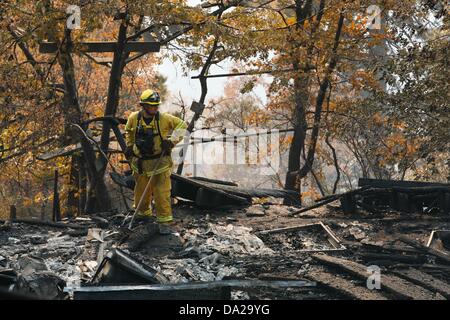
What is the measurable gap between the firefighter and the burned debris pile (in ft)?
2.00

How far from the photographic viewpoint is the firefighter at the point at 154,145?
10.7 metres

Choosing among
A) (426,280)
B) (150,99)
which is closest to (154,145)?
(150,99)

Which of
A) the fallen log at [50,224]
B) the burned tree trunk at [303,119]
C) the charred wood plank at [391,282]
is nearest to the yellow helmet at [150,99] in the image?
the fallen log at [50,224]

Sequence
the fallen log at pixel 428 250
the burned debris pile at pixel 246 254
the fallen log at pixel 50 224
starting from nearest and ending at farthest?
the burned debris pile at pixel 246 254
the fallen log at pixel 428 250
the fallen log at pixel 50 224

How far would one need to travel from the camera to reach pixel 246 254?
374 inches

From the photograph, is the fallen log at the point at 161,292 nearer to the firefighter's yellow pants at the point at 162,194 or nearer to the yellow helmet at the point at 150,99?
the firefighter's yellow pants at the point at 162,194

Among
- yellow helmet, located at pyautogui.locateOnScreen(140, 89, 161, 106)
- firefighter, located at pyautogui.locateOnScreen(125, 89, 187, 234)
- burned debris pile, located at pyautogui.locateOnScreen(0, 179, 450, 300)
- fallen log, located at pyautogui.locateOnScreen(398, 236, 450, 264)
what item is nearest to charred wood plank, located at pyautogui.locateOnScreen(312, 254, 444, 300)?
burned debris pile, located at pyautogui.locateOnScreen(0, 179, 450, 300)

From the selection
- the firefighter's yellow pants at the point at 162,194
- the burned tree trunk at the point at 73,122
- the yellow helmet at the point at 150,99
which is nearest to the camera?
the yellow helmet at the point at 150,99

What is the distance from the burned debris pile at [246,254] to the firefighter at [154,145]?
2.00 feet

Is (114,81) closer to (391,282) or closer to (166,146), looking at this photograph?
(166,146)

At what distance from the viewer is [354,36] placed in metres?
23.0
